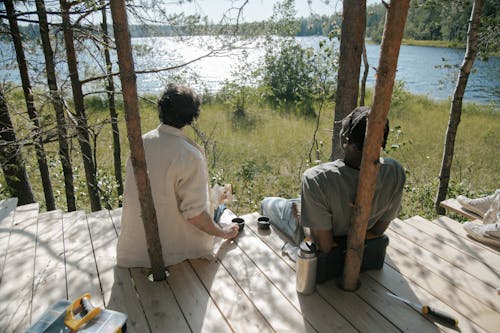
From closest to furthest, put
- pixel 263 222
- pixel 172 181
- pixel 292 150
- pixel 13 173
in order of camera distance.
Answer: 1. pixel 172 181
2. pixel 263 222
3. pixel 13 173
4. pixel 292 150

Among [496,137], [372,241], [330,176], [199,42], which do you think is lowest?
[496,137]

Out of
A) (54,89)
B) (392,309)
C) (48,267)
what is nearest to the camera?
(392,309)

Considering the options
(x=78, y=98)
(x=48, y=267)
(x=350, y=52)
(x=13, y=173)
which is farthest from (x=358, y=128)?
(x=13, y=173)

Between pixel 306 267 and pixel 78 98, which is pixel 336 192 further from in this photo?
pixel 78 98

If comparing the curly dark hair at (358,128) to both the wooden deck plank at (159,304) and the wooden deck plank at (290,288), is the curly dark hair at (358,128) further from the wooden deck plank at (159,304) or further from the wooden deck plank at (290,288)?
the wooden deck plank at (159,304)

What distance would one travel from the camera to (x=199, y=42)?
3.85 metres

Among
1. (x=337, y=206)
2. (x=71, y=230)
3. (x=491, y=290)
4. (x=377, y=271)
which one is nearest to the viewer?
(x=337, y=206)

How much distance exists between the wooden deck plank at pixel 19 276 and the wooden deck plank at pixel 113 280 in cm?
36

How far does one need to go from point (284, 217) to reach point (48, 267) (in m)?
1.53

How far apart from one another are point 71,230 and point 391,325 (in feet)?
7.22

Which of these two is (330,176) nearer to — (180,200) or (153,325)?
(180,200)

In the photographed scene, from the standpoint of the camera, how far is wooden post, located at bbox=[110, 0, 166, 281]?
146cm

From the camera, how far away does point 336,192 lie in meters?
1.65

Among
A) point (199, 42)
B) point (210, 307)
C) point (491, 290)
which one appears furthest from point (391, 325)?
point (199, 42)
